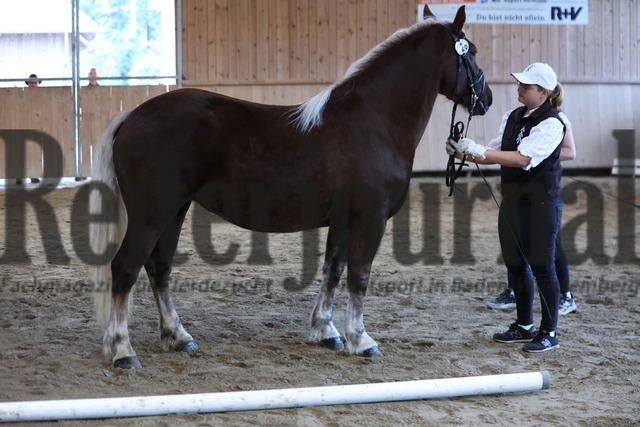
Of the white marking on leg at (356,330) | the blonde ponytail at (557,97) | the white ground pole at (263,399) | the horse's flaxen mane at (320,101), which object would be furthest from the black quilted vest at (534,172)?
the white ground pole at (263,399)

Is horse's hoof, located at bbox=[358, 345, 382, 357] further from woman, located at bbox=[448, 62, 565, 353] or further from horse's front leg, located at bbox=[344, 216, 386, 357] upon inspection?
woman, located at bbox=[448, 62, 565, 353]

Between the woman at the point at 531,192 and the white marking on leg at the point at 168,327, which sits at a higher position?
the woman at the point at 531,192

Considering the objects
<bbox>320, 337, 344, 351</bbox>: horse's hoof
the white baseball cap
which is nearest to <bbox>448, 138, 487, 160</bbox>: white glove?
the white baseball cap

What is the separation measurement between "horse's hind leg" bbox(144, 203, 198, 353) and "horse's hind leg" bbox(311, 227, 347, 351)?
759mm

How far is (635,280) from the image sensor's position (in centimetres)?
624

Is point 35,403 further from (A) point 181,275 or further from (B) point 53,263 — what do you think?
(B) point 53,263

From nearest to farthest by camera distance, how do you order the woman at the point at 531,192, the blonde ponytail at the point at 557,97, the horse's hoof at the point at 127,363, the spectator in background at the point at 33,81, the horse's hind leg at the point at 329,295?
the horse's hoof at the point at 127,363 → the woman at the point at 531,192 → the horse's hind leg at the point at 329,295 → the blonde ponytail at the point at 557,97 → the spectator in background at the point at 33,81

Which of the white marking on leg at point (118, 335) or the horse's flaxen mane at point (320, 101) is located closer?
the white marking on leg at point (118, 335)

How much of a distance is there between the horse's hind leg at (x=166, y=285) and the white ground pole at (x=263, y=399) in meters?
1.13

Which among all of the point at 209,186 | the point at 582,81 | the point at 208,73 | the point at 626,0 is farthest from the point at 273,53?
the point at 209,186

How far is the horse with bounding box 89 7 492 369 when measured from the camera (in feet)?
12.6

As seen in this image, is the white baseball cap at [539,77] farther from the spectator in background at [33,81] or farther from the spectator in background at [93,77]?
the spectator in background at [33,81]

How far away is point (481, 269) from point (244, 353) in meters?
3.26

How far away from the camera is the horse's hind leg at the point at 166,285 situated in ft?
13.6
